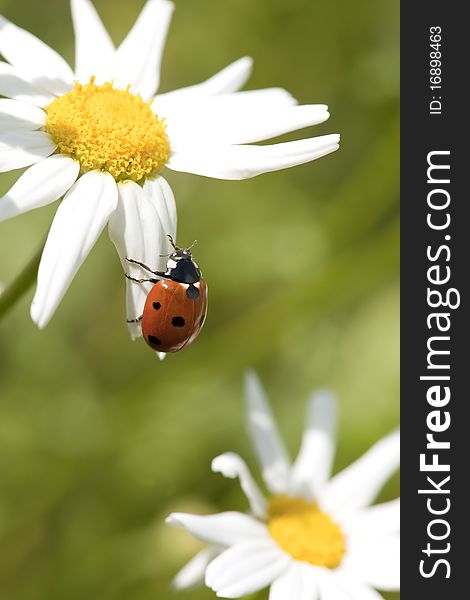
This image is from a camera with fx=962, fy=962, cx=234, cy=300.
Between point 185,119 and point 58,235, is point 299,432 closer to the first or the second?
point 185,119

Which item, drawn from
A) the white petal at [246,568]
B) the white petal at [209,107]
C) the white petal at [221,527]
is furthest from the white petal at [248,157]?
the white petal at [246,568]

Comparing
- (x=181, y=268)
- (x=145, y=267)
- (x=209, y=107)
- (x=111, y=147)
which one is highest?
(x=209, y=107)

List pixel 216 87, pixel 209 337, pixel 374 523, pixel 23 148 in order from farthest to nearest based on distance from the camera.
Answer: pixel 209 337
pixel 374 523
pixel 216 87
pixel 23 148

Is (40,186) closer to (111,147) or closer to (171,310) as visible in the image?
(111,147)

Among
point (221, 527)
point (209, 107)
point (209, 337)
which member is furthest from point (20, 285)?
point (209, 337)

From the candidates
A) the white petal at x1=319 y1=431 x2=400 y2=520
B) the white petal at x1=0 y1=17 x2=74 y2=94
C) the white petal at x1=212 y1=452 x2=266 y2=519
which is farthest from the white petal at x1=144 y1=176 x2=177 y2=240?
the white petal at x1=319 y1=431 x2=400 y2=520

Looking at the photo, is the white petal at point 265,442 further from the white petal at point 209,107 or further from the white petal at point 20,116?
the white petal at point 20,116

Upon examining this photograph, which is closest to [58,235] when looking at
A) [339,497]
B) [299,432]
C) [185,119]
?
[185,119]
